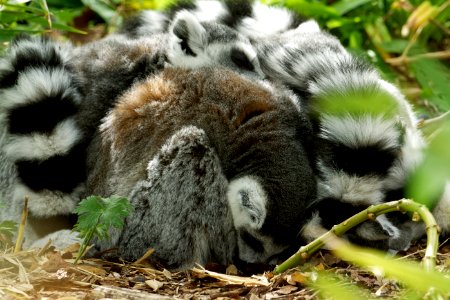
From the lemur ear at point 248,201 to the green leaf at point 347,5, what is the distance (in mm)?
3969

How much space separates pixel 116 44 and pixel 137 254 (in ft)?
5.72

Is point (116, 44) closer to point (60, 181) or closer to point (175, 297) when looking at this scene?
point (60, 181)

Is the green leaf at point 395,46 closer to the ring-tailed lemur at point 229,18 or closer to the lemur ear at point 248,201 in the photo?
the ring-tailed lemur at point 229,18

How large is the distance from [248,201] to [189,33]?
5.54 ft

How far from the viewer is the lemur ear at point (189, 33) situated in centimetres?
484

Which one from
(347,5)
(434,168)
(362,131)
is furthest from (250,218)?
(347,5)

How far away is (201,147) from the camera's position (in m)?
3.95

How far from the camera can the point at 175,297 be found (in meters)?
3.31

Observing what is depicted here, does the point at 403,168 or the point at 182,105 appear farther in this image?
the point at 182,105

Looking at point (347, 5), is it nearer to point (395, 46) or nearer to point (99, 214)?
point (395, 46)

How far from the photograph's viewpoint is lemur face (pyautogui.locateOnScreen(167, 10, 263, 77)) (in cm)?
475

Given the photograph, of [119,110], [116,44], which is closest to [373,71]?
[119,110]

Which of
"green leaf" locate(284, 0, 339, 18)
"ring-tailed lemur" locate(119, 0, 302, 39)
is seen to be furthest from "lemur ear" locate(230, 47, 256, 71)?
"green leaf" locate(284, 0, 339, 18)

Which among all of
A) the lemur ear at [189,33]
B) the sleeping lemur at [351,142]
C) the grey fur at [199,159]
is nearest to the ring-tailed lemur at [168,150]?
the grey fur at [199,159]
